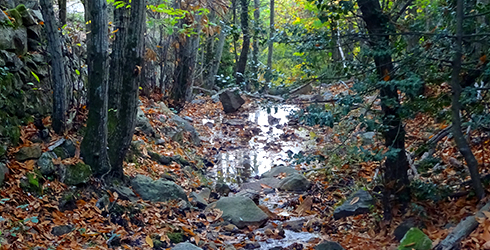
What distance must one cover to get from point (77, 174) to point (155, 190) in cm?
145

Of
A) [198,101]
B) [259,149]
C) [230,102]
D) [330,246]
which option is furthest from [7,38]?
[198,101]

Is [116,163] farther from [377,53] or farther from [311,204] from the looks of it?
[377,53]

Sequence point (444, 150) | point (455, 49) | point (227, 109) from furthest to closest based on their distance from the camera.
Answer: point (227, 109), point (444, 150), point (455, 49)

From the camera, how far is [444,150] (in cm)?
661

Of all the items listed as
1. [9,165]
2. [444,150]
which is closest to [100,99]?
[9,165]

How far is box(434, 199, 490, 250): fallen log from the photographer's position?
13.2ft

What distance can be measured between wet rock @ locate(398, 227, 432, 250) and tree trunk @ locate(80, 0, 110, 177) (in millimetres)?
4379

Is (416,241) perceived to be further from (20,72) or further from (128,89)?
(20,72)

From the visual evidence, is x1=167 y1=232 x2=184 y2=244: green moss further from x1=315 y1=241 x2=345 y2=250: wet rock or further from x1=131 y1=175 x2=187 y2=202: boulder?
x1=315 y1=241 x2=345 y2=250: wet rock

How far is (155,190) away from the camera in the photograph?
22.9 ft

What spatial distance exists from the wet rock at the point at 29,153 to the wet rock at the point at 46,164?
8cm

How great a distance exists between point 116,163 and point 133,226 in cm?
132

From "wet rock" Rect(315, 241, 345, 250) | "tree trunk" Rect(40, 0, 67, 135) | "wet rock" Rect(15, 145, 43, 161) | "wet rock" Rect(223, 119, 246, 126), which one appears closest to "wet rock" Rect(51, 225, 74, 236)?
"wet rock" Rect(15, 145, 43, 161)

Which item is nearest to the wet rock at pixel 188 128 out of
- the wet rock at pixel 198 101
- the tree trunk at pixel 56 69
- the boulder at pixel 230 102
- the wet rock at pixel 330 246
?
the boulder at pixel 230 102
